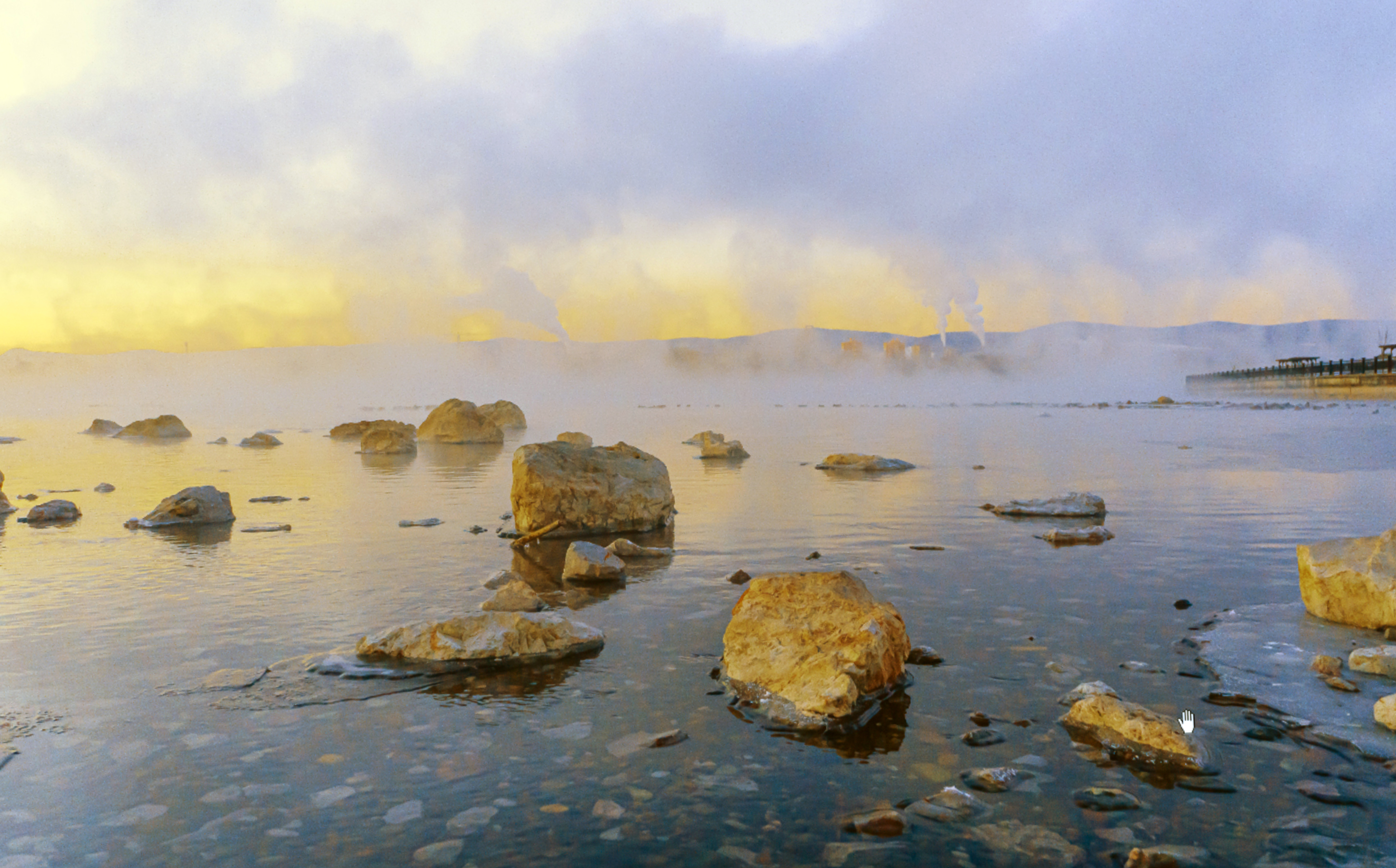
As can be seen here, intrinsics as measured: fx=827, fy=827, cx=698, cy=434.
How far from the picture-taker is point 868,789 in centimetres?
571

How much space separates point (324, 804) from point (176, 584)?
8074mm

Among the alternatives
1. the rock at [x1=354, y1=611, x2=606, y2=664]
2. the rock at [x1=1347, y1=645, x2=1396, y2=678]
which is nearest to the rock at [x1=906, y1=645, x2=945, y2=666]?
the rock at [x1=354, y1=611, x2=606, y2=664]

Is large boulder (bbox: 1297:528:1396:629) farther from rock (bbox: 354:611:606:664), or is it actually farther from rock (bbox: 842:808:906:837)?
rock (bbox: 354:611:606:664)

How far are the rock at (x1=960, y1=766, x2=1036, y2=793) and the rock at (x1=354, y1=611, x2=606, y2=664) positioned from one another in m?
4.18

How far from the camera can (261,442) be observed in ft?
140

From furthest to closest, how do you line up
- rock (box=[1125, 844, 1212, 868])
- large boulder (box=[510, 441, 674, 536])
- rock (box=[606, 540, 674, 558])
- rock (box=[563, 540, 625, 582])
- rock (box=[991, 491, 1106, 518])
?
rock (box=[991, 491, 1106, 518]) → large boulder (box=[510, 441, 674, 536]) → rock (box=[606, 540, 674, 558]) → rock (box=[563, 540, 625, 582]) → rock (box=[1125, 844, 1212, 868])

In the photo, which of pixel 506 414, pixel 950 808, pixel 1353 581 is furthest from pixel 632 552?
pixel 506 414

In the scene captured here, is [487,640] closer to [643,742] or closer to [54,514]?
[643,742]

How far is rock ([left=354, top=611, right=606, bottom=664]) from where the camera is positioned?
835 cm

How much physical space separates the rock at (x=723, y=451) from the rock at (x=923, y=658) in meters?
25.2

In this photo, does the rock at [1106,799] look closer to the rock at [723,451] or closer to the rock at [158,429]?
the rock at [723,451]

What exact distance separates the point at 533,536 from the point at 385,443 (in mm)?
25504

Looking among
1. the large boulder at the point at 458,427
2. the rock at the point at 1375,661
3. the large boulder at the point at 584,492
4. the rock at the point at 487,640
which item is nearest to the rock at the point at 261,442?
the large boulder at the point at 458,427

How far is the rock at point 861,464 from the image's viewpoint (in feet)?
93.1
